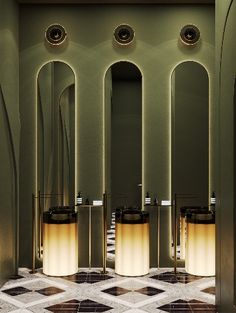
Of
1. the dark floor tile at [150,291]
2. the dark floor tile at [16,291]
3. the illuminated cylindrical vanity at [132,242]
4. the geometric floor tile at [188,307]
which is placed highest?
the illuminated cylindrical vanity at [132,242]

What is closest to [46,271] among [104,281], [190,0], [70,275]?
[70,275]

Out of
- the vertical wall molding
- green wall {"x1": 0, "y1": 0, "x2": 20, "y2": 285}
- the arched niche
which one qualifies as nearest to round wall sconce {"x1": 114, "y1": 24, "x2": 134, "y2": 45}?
the arched niche

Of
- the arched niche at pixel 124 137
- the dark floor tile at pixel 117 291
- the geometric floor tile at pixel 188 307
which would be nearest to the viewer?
the geometric floor tile at pixel 188 307

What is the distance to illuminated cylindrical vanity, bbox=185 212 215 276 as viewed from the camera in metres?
5.05

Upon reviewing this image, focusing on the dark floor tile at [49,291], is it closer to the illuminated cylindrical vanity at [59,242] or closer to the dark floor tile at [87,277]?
the dark floor tile at [87,277]

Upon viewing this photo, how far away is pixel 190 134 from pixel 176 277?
160cm

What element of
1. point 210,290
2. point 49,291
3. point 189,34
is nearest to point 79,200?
point 49,291

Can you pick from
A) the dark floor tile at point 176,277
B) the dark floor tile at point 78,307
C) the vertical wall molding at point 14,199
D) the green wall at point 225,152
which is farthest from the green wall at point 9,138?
the green wall at point 225,152

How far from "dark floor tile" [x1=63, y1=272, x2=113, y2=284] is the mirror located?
0.66 meters

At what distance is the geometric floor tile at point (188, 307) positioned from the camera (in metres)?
4.02

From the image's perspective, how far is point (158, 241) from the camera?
5.49 meters

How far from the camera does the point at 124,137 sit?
5.54m

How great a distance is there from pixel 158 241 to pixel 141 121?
4.54 ft

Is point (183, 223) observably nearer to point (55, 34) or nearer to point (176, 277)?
point (176, 277)
